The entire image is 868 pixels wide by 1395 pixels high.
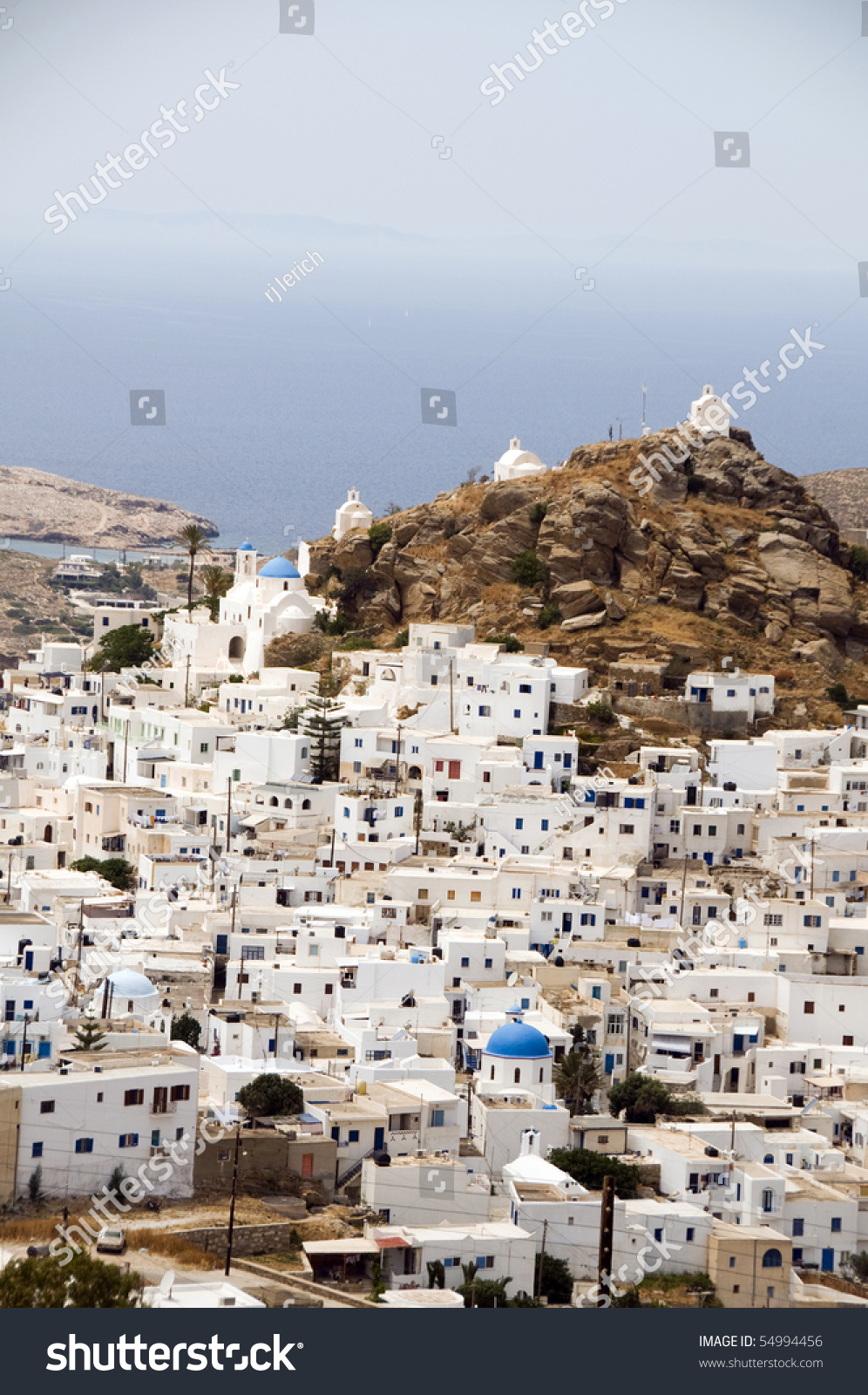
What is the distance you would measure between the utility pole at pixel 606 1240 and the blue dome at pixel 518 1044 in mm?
4982

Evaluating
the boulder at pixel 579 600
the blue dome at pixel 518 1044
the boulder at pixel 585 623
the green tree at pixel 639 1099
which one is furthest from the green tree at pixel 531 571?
the blue dome at pixel 518 1044

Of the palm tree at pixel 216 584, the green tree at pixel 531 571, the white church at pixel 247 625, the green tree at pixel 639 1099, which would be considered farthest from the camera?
the palm tree at pixel 216 584

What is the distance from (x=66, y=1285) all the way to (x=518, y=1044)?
→ 1066 centimetres

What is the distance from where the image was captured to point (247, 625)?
1880 inches

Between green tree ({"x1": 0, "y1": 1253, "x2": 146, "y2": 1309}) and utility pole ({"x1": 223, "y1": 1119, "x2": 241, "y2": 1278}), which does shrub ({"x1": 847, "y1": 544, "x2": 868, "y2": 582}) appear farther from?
green tree ({"x1": 0, "y1": 1253, "x2": 146, "y2": 1309})

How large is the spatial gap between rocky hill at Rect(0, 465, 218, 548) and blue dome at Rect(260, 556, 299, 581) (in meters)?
75.4

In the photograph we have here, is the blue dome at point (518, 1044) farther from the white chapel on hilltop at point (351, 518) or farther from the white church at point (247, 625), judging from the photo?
the white chapel on hilltop at point (351, 518)

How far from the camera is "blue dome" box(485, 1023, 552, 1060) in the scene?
2738 centimetres

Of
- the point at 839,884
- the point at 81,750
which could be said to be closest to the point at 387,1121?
the point at 839,884

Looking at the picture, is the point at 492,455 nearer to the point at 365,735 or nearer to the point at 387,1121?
the point at 365,735

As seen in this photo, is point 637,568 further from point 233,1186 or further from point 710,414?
point 233,1186

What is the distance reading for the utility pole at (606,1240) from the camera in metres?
21.2

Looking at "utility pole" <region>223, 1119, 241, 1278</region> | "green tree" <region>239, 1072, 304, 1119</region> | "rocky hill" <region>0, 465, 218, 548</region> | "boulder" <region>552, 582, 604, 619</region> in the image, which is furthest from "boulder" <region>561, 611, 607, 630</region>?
"rocky hill" <region>0, 465, 218, 548</region>

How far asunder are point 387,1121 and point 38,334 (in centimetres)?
8683
